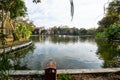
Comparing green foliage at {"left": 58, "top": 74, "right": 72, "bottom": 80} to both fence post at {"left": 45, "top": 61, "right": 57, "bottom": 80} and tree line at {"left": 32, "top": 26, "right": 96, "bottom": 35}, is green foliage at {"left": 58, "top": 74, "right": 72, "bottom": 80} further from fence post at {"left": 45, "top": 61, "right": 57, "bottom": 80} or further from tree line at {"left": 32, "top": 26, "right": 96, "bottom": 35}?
tree line at {"left": 32, "top": 26, "right": 96, "bottom": 35}

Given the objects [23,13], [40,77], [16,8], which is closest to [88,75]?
[40,77]

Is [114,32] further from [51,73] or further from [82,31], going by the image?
[82,31]

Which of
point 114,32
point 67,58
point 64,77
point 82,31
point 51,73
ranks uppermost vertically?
point 114,32

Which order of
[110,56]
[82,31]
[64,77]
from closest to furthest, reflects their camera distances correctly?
[64,77] → [110,56] → [82,31]

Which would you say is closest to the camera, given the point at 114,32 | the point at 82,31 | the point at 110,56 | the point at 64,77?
the point at 64,77

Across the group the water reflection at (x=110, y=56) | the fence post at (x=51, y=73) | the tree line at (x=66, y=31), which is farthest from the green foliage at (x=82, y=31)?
the fence post at (x=51, y=73)

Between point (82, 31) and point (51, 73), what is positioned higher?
point (51, 73)

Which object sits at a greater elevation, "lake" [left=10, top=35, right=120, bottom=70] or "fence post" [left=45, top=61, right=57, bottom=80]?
"fence post" [left=45, top=61, right=57, bottom=80]

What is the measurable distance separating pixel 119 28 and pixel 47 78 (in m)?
39.8

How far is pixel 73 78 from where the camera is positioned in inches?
305

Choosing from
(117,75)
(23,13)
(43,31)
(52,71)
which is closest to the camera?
(52,71)

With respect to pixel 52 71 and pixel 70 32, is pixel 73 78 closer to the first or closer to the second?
pixel 52 71

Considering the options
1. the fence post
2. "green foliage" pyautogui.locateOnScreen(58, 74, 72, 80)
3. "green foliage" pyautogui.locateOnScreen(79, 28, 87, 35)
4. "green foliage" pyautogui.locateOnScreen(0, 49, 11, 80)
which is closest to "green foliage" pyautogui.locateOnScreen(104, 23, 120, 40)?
"green foliage" pyautogui.locateOnScreen(58, 74, 72, 80)

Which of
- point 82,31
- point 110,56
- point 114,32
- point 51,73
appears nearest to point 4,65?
point 51,73
